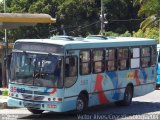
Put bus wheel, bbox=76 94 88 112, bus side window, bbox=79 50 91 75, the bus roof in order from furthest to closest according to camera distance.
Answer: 1. bus side window, bbox=79 50 91 75
2. bus wheel, bbox=76 94 88 112
3. the bus roof

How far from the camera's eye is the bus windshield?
16797 millimetres

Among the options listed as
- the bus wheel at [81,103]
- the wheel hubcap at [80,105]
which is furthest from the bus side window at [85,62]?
the wheel hubcap at [80,105]

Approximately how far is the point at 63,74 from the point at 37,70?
81cm

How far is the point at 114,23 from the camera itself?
64562mm

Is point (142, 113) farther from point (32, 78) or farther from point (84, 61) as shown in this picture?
point (32, 78)

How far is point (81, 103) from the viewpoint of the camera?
17.9 meters

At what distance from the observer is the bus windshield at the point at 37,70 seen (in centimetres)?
1680

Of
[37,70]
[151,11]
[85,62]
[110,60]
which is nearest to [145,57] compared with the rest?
[110,60]

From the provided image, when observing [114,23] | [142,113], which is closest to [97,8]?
[114,23]

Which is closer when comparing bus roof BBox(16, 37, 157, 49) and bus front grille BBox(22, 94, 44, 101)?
bus front grille BBox(22, 94, 44, 101)

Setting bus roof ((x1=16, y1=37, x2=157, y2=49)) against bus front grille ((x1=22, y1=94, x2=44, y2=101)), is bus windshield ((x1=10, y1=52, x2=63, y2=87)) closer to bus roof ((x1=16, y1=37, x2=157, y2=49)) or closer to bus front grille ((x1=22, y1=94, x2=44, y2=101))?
bus front grille ((x1=22, y1=94, x2=44, y2=101))

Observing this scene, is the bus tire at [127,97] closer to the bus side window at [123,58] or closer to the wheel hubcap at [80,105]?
the bus side window at [123,58]

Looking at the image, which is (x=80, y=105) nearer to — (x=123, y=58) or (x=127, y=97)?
(x=123, y=58)

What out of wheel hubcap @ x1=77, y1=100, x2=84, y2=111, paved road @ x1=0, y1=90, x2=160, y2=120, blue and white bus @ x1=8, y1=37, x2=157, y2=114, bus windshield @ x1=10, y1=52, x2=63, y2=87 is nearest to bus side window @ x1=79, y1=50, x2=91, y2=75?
blue and white bus @ x1=8, y1=37, x2=157, y2=114
